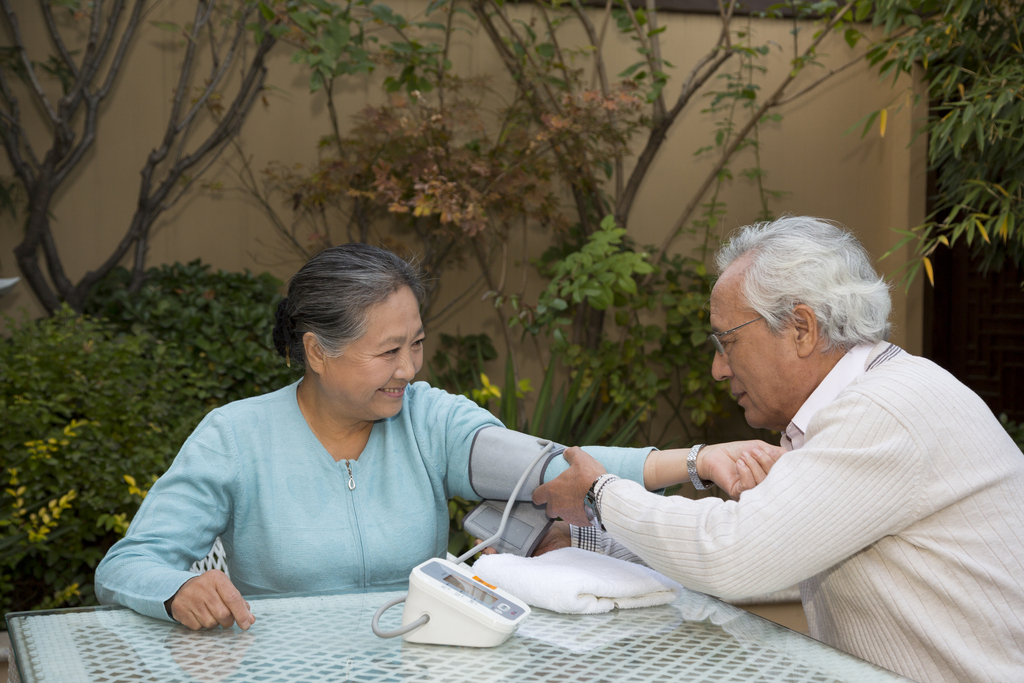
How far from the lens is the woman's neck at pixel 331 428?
1863 mm

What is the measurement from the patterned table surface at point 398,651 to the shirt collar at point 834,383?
1.30 feet

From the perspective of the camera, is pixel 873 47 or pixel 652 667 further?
pixel 873 47

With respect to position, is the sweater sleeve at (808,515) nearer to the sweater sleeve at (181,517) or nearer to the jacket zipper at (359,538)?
the jacket zipper at (359,538)

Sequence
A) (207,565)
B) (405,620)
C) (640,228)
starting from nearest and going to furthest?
(405,620) < (207,565) < (640,228)

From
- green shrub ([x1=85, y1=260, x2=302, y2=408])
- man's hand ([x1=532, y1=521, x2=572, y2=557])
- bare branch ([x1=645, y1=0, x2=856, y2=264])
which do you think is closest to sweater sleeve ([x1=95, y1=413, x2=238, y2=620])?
man's hand ([x1=532, y1=521, x2=572, y2=557])

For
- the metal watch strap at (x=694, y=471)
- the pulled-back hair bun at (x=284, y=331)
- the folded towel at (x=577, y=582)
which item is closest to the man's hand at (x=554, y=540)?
the folded towel at (x=577, y=582)

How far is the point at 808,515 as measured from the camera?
4.33 feet

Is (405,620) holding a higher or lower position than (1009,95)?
lower

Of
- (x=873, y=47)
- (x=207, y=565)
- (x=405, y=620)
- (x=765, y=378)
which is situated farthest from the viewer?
(x=873, y=47)

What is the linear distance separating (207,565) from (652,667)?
1.33 m

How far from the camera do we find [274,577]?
68.7 inches

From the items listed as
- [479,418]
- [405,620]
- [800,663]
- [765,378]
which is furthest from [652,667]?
[479,418]

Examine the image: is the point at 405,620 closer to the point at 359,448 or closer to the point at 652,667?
the point at 652,667

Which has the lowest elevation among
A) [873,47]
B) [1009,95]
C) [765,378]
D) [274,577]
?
[274,577]
